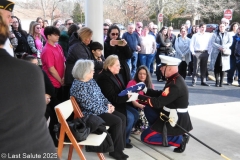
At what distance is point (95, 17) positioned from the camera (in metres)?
5.01

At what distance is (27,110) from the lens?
4.87 feet

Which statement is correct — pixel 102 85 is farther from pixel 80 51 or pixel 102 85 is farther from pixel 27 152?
pixel 27 152

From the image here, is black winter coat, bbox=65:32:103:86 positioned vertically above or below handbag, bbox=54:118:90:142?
above

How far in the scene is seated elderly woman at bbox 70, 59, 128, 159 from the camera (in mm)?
3607

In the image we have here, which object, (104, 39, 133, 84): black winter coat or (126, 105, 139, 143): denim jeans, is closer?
(126, 105, 139, 143): denim jeans

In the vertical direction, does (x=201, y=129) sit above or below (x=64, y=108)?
below

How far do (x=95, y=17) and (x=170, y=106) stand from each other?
1969mm

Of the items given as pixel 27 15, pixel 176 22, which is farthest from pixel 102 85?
pixel 176 22

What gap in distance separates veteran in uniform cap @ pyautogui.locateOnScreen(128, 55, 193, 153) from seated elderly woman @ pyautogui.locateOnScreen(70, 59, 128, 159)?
1.39 ft

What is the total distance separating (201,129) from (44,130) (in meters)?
3.91

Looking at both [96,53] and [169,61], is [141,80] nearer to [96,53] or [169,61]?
[96,53]

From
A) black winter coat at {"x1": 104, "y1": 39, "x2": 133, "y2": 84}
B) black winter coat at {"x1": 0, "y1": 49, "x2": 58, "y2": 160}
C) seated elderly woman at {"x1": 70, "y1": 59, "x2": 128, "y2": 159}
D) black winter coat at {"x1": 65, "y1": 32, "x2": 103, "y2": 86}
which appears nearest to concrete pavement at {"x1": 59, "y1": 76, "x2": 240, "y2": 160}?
seated elderly woman at {"x1": 70, "y1": 59, "x2": 128, "y2": 159}

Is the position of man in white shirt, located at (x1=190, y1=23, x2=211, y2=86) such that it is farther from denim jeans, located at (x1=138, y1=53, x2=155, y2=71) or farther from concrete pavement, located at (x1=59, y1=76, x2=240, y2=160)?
denim jeans, located at (x1=138, y1=53, x2=155, y2=71)

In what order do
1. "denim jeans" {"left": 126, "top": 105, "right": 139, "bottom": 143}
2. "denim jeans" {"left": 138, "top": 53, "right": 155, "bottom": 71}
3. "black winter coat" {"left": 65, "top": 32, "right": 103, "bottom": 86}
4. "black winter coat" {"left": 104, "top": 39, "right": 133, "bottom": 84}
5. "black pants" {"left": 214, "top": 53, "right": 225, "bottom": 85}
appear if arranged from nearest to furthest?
"denim jeans" {"left": 126, "top": 105, "right": 139, "bottom": 143} < "black winter coat" {"left": 65, "top": 32, "right": 103, "bottom": 86} < "black winter coat" {"left": 104, "top": 39, "right": 133, "bottom": 84} < "black pants" {"left": 214, "top": 53, "right": 225, "bottom": 85} < "denim jeans" {"left": 138, "top": 53, "right": 155, "bottom": 71}
